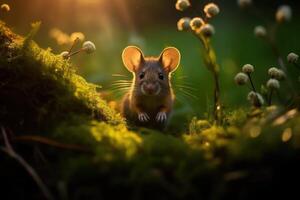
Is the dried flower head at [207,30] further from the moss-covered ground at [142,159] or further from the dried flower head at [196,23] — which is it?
the moss-covered ground at [142,159]

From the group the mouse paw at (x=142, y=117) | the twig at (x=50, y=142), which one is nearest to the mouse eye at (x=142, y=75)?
the mouse paw at (x=142, y=117)

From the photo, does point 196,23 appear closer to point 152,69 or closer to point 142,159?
point 142,159

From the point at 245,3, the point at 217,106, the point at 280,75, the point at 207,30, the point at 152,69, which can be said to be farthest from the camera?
the point at 152,69

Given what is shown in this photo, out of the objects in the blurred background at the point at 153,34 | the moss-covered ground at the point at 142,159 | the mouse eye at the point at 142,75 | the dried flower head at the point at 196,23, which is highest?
the blurred background at the point at 153,34

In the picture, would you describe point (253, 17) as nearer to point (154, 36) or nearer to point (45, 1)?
point (154, 36)

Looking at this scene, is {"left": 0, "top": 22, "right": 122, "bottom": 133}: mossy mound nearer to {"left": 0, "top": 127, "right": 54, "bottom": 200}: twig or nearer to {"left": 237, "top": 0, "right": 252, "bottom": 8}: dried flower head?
{"left": 0, "top": 127, "right": 54, "bottom": 200}: twig

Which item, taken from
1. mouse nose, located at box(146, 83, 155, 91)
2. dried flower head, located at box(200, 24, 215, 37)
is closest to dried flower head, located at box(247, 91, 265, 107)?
dried flower head, located at box(200, 24, 215, 37)

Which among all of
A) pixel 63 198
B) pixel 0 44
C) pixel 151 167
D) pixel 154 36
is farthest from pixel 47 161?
pixel 154 36

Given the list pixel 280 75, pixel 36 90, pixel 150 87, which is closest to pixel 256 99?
pixel 280 75
